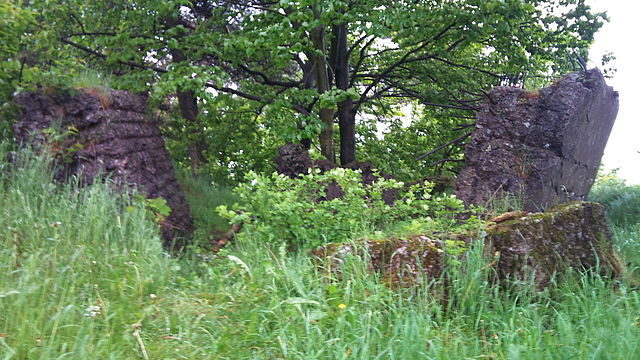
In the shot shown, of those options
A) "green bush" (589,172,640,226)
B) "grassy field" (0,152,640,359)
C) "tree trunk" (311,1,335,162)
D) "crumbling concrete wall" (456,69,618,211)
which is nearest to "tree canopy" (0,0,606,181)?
"tree trunk" (311,1,335,162)

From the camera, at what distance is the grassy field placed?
300cm

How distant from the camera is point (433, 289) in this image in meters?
3.95

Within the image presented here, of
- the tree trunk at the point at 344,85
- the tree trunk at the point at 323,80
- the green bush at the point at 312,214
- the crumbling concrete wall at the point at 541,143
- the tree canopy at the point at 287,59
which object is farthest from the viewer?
the tree trunk at the point at 344,85

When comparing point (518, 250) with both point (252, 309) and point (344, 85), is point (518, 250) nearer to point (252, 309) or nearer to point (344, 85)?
point (252, 309)

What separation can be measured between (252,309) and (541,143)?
5.26m

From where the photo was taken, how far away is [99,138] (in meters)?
6.76

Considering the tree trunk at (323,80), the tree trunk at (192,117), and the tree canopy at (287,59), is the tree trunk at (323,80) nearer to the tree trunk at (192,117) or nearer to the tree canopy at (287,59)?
the tree canopy at (287,59)

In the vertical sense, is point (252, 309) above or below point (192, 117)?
below

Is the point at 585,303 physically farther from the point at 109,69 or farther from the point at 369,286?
the point at 109,69

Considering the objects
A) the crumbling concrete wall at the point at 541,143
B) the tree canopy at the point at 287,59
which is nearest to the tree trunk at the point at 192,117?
the tree canopy at the point at 287,59

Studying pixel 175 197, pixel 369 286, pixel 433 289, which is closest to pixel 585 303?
pixel 433 289

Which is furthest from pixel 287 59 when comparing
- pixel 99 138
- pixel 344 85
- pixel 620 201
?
pixel 620 201

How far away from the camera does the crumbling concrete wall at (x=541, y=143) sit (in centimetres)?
705

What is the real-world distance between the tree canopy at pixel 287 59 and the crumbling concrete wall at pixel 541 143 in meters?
0.86
